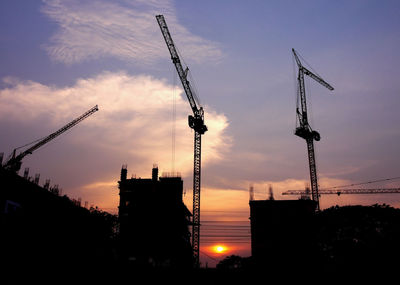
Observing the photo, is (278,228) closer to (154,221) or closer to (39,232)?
(154,221)

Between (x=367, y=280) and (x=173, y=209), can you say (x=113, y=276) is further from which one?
(x=173, y=209)

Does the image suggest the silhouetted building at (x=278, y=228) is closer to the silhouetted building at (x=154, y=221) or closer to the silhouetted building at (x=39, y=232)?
the silhouetted building at (x=154, y=221)

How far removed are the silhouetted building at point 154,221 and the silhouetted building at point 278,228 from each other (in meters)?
14.7

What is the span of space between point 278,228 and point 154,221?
2369cm

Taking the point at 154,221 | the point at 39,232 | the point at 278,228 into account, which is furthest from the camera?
the point at 154,221

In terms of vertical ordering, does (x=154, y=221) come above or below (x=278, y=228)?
above

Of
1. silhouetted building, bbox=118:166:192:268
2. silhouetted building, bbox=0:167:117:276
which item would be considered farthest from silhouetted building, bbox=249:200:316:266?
silhouetted building, bbox=0:167:117:276

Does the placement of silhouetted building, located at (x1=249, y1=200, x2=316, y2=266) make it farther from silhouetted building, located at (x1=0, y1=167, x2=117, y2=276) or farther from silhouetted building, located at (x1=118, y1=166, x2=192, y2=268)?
silhouetted building, located at (x1=0, y1=167, x2=117, y2=276)

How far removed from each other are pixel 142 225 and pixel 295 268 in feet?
98.1

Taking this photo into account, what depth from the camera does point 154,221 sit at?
213 ft

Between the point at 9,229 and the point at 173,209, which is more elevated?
the point at 173,209

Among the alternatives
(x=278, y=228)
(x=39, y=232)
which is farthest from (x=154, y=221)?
(x=39, y=232)

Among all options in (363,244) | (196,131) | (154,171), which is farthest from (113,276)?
(196,131)

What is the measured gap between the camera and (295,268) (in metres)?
48.1
